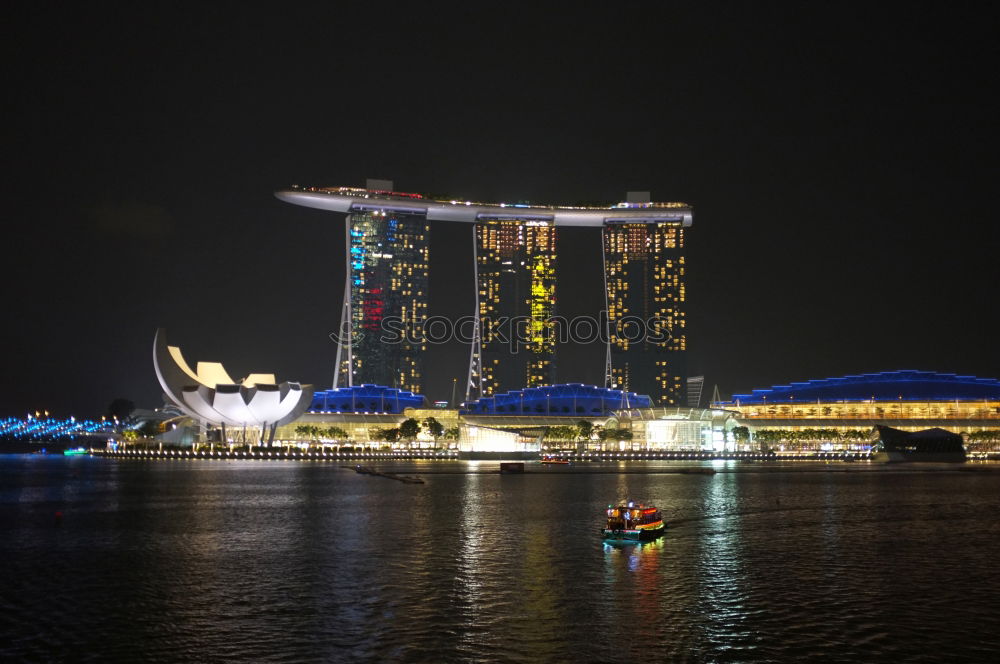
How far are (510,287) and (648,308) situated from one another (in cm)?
2777

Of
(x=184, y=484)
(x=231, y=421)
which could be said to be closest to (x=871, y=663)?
(x=184, y=484)

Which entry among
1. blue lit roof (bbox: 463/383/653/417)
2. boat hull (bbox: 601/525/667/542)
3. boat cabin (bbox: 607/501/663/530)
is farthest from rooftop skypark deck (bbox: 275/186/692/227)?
boat hull (bbox: 601/525/667/542)

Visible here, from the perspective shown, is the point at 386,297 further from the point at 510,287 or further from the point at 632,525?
the point at 632,525

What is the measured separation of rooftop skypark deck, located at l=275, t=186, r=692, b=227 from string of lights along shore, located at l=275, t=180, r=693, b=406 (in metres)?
0.23

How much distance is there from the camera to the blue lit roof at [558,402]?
525 feet

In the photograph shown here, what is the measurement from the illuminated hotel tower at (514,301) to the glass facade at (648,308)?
43.6 ft

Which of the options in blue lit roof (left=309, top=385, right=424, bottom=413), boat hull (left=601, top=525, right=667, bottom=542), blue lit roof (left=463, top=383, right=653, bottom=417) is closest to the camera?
boat hull (left=601, top=525, right=667, bottom=542)

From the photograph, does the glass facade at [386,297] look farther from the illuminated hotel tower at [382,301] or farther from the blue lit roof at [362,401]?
the blue lit roof at [362,401]

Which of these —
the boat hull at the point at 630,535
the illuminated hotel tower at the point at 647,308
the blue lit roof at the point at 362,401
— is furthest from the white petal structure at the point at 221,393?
the illuminated hotel tower at the point at 647,308

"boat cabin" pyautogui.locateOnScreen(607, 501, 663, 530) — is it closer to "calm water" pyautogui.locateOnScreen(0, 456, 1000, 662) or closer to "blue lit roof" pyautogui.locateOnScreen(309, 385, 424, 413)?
"calm water" pyautogui.locateOnScreen(0, 456, 1000, 662)

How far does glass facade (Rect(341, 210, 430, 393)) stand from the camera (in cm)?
17838

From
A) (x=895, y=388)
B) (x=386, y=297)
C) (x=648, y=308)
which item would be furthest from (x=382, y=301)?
(x=895, y=388)

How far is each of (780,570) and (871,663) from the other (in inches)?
440

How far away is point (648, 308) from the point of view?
18888 centimetres
